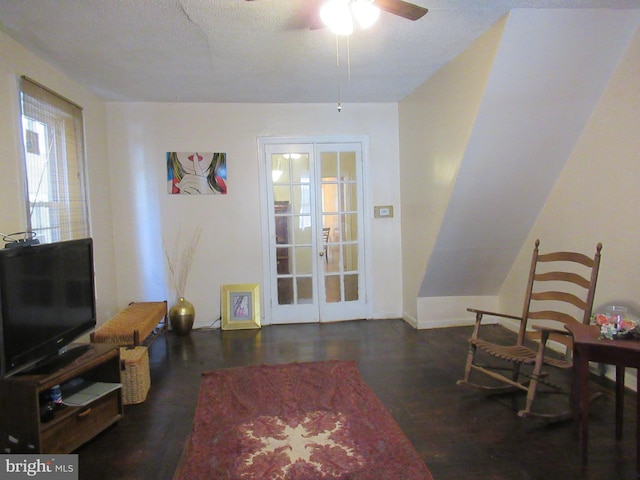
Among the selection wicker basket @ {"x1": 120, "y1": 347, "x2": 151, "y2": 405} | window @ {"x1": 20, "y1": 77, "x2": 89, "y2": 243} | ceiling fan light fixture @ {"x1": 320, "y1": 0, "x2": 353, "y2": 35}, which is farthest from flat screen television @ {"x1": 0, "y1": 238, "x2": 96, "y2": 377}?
ceiling fan light fixture @ {"x1": 320, "y1": 0, "x2": 353, "y2": 35}

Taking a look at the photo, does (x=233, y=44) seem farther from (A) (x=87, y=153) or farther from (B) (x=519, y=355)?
(B) (x=519, y=355)

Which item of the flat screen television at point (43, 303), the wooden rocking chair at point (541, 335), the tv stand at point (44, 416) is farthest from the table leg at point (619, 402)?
the flat screen television at point (43, 303)

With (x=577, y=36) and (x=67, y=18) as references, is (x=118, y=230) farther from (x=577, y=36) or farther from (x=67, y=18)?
(x=577, y=36)

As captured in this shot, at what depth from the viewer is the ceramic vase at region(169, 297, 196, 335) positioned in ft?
14.0

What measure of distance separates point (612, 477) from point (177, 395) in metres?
2.64

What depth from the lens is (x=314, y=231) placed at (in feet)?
15.3

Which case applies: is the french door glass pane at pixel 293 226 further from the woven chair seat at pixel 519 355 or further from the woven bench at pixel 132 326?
the woven chair seat at pixel 519 355

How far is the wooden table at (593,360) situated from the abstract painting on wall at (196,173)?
3610 millimetres

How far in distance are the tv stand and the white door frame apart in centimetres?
233

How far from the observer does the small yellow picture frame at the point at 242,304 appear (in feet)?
14.9

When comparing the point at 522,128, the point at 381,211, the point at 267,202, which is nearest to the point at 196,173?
the point at 267,202

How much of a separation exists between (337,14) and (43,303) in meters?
2.25

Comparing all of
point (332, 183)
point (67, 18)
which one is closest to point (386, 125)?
point (332, 183)

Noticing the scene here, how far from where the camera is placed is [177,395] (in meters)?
2.90
